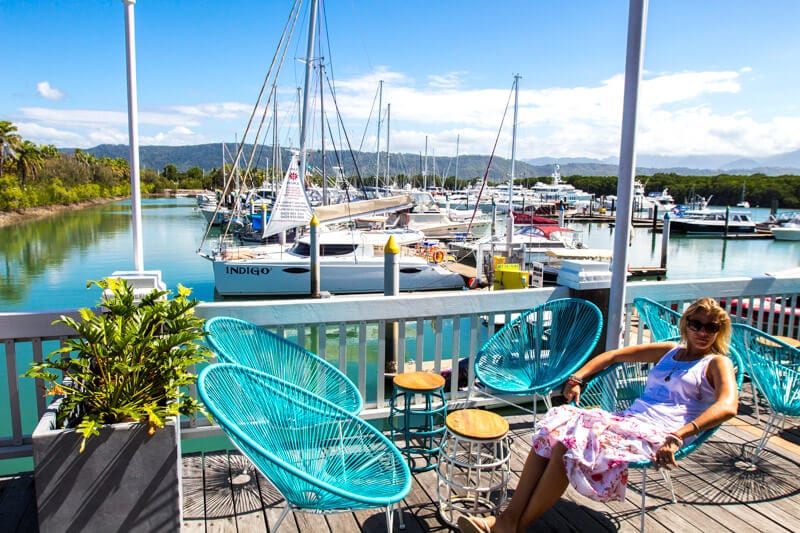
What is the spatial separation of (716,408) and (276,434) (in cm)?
200

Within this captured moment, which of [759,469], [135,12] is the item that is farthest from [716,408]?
[135,12]

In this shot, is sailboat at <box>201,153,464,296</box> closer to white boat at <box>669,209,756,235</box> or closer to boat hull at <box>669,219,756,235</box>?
boat hull at <box>669,219,756,235</box>

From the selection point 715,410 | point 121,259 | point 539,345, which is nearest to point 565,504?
point 715,410

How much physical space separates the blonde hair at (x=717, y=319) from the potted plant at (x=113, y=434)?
96.6 inches

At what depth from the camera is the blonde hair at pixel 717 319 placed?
8.65 ft

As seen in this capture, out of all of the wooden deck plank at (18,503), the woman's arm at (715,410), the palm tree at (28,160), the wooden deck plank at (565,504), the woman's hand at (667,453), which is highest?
the palm tree at (28,160)

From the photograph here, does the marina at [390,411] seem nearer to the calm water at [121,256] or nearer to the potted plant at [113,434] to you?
the potted plant at [113,434]

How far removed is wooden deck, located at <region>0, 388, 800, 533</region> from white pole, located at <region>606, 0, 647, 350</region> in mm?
1042

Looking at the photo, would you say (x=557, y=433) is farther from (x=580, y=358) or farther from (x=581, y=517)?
(x=580, y=358)

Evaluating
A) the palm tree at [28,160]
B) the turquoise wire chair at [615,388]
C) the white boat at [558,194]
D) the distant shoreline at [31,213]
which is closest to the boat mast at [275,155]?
the distant shoreline at [31,213]

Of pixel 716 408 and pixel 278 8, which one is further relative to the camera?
pixel 278 8

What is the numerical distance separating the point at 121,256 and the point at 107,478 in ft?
103

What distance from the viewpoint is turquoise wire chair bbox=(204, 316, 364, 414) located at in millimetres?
2968

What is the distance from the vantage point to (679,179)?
127812 millimetres
